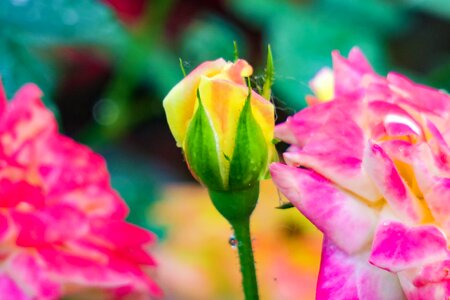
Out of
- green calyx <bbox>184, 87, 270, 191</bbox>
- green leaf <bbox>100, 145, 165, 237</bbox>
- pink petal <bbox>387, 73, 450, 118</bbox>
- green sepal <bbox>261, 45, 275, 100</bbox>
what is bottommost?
green leaf <bbox>100, 145, 165, 237</bbox>

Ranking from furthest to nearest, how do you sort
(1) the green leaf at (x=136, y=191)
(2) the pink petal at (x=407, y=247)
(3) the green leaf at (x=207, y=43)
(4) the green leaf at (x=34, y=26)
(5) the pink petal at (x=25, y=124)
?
(3) the green leaf at (x=207, y=43) → (1) the green leaf at (x=136, y=191) → (4) the green leaf at (x=34, y=26) → (5) the pink petal at (x=25, y=124) → (2) the pink petal at (x=407, y=247)

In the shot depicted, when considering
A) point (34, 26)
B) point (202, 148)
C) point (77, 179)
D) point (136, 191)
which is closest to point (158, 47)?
point (136, 191)

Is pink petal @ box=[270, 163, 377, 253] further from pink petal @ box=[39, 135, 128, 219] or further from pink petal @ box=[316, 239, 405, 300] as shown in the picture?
pink petal @ box=[39, 135, 128, 219]

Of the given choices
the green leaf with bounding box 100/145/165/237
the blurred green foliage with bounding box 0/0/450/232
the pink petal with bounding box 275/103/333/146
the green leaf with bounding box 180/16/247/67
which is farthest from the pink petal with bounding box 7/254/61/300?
the green leaf with bounding box 180/16/247/67

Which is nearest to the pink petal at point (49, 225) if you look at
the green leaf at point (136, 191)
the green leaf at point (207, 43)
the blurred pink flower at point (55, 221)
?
the blurred pink flower at point (55, 221)

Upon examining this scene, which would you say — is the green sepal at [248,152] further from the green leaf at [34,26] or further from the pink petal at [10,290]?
the green leaf at [34,26]

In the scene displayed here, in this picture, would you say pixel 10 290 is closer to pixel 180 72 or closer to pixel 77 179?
pixel 77 179

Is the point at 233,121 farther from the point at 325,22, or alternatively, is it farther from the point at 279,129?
the point at 325,22

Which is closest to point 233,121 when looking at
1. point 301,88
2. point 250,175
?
point 250,175
